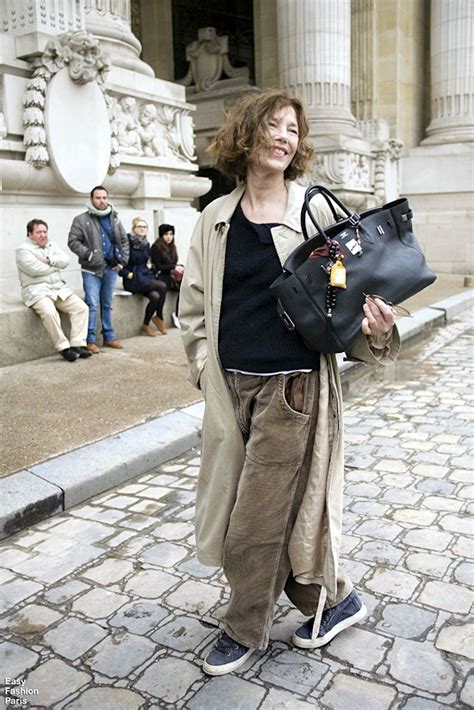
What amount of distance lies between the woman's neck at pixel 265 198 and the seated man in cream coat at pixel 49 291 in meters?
4.88

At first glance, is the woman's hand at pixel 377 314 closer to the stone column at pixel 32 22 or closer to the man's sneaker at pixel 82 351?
the man's sneaker at pixel 82 351

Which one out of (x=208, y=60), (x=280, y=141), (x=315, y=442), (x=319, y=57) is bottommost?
(x=315, y=442)

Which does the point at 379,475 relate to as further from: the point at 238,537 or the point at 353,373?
the point at 353,373

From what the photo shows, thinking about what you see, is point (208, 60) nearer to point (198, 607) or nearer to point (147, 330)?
point (147, 330)

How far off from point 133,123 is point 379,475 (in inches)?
261

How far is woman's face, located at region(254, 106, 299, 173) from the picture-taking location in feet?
8.24

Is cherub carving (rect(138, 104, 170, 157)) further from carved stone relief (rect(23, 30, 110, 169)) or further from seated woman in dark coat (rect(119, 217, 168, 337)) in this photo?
carved stone relief (rect(23, 30, 110, 169))

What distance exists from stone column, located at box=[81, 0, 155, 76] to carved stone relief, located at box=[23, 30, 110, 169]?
1.52 m

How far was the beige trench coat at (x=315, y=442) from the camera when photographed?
99.4 inches

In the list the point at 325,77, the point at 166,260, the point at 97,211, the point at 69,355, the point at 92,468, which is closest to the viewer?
the point at 92,468

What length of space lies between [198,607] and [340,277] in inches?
63.7

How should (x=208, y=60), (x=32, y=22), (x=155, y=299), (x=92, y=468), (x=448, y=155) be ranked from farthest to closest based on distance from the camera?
(x=208, y=60) → (x=448, y=155) → (x=155, y=299) → (x=32, y=22) → (x=92, y=468)

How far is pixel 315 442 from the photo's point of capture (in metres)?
2.53

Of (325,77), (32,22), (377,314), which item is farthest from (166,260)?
(325,77)
